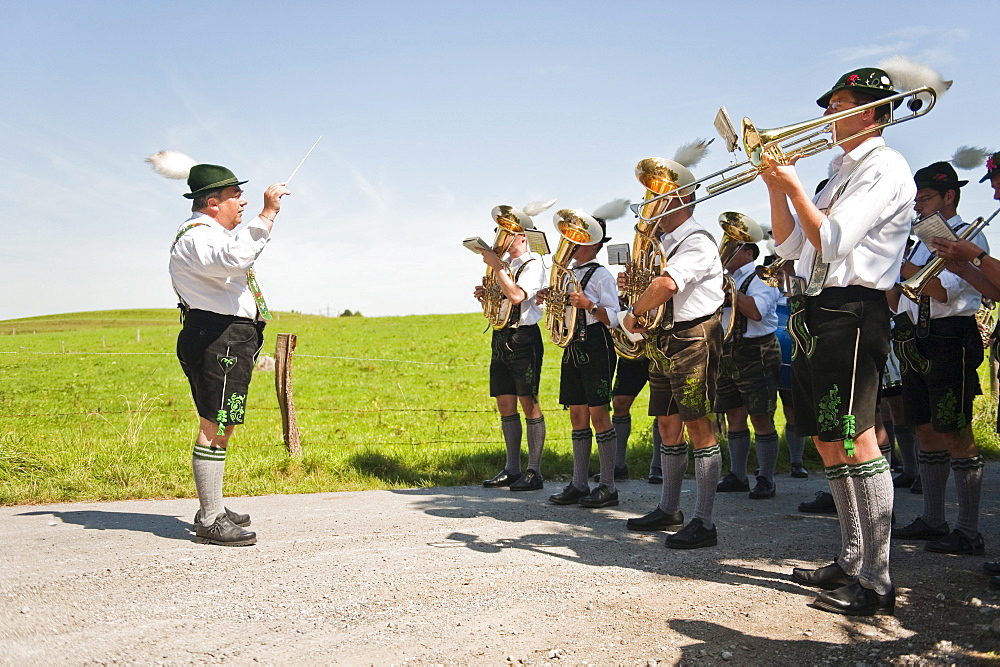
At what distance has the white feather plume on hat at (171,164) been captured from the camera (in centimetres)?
602

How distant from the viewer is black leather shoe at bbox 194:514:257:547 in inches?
215

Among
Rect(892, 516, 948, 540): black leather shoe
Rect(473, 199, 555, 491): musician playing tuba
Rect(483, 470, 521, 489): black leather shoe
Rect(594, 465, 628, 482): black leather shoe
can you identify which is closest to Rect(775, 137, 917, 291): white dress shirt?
Rect(892, 516, 948, 540): black leather shoe

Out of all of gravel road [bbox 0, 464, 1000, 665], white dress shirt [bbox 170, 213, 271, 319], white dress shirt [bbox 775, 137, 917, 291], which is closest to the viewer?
gravel road [bbox 0, 464, 1000, 665]

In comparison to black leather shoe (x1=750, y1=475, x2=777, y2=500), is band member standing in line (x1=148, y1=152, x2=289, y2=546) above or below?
above

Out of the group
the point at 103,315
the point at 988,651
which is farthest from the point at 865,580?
the point at 103,315

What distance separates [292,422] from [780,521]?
17.9 ft

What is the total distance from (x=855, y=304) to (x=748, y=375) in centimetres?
389

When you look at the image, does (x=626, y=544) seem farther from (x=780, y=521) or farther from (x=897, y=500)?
(x=897, y=500)

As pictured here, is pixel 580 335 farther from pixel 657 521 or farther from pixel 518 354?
pixel 657 521

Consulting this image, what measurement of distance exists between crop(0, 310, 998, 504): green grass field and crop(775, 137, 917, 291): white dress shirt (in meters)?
4.97

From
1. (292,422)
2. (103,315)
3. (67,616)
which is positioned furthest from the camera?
(103,315)

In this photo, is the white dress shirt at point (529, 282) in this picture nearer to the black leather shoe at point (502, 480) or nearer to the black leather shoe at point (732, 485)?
the black leather shoe at point (502, 480)

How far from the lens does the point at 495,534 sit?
5715 millimetres

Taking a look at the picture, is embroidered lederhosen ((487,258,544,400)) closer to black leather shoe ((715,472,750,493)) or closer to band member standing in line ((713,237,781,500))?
band member standing in line ((713,237,781,500))
